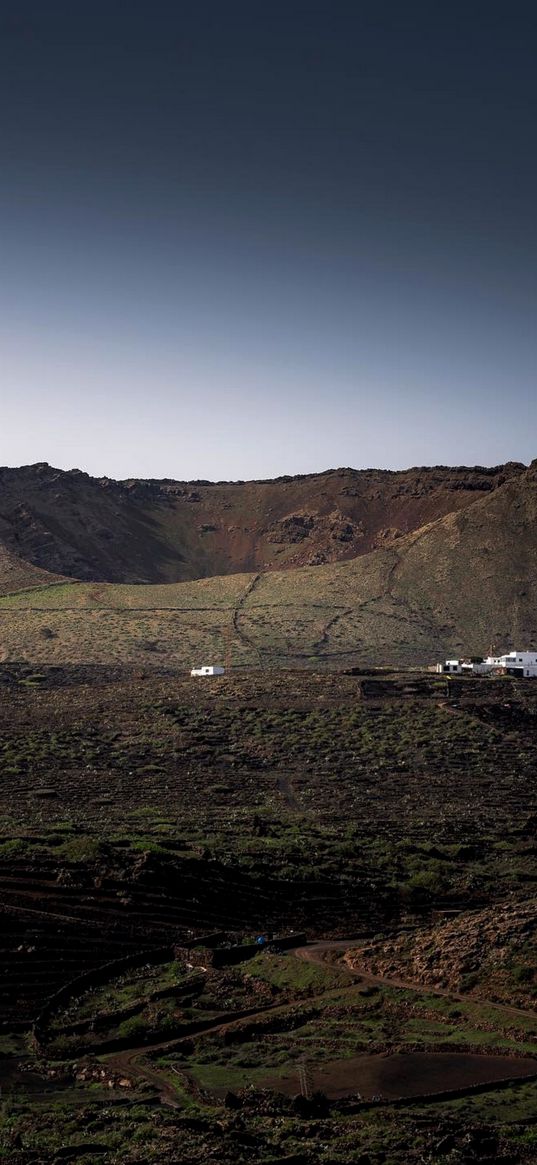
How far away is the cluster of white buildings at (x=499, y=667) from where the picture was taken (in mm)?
95625

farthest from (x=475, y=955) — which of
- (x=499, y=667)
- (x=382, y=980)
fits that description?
(x=499, y=667)

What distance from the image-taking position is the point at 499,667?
3802 inches

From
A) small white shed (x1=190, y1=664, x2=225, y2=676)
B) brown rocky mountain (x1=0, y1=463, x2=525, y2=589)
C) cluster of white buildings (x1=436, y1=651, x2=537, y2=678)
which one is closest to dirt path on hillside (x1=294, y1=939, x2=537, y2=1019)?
small white shed (x1=190, y1=664, x2=225, y2=676)

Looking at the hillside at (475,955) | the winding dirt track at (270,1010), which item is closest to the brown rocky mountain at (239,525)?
the winding dirt track at (270,1010)

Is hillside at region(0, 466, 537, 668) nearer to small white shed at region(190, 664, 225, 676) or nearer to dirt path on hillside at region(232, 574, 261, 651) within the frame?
dirt path on hillside at region(232, 574, 261, 651)

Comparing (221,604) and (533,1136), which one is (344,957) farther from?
(221,604)

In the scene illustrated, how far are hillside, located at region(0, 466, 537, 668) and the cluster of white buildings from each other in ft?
37.3

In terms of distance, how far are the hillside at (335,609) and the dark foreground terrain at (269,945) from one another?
34311 mm

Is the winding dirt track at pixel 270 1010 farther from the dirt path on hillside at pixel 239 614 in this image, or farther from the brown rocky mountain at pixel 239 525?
the brown rocky mountain at pixel 239 525

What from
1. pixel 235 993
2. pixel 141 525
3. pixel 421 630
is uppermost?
pixel 141 525

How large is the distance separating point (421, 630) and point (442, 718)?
38952mm

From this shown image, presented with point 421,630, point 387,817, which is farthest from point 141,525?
point 387,817

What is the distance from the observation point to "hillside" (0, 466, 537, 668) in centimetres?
11162

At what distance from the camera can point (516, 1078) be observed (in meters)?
26.5
